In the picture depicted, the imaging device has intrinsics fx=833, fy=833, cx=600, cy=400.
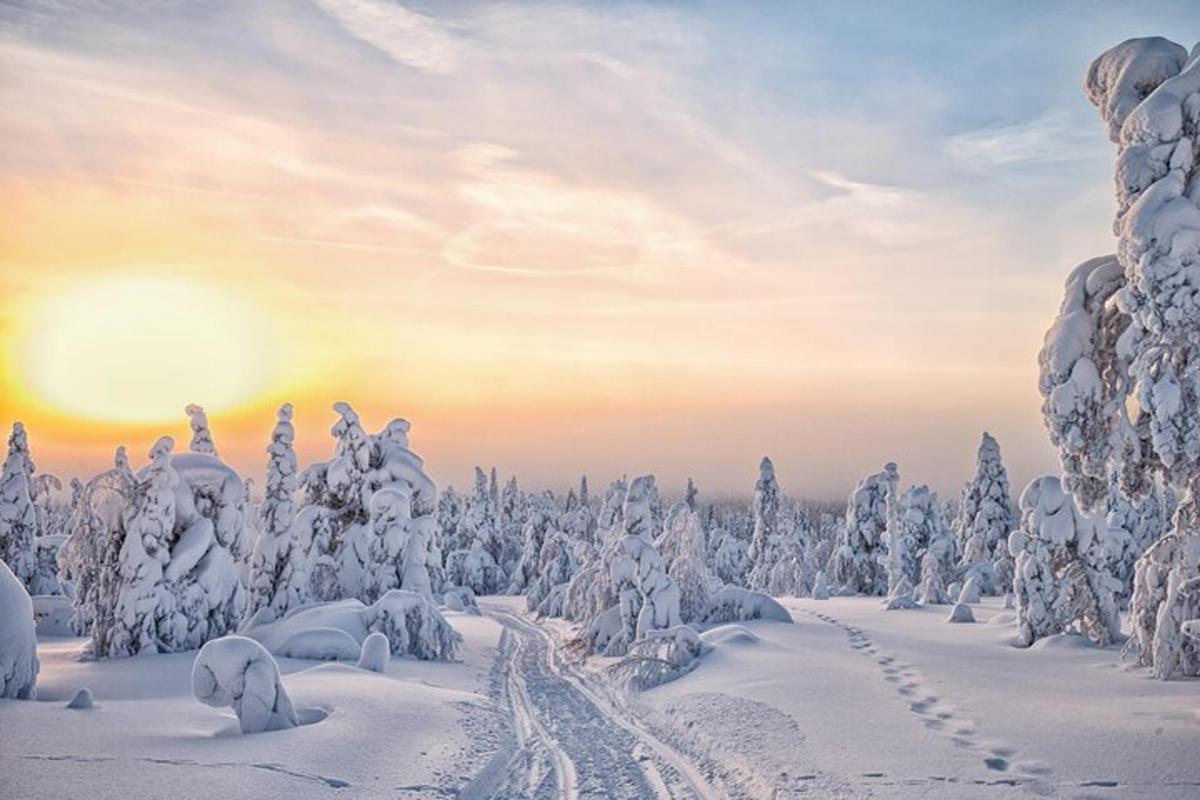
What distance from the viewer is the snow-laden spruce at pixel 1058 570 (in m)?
20.3

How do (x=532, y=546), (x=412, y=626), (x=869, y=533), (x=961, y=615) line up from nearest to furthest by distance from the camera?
(x=412, y=626)
(x=961, y=615)
(x=869, y=533)
(x=532, y=546)

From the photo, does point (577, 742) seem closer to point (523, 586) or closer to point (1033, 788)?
point (1033, 788)

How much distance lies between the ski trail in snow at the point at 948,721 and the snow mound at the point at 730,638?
259 centimetres

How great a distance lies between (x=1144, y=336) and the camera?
44.0 ft

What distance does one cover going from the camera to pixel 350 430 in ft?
109

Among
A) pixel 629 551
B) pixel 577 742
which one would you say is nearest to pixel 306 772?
pixel 577 742

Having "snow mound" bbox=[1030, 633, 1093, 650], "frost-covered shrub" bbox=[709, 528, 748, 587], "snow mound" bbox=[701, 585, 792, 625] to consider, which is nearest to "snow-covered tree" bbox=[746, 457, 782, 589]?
"frost-covered shrub" bbox=[709, 528, 748, 587]

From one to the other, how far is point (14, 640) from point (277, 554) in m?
18.4

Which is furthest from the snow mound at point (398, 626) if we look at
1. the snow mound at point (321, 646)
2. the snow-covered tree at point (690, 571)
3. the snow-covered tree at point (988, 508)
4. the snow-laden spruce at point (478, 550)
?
the snow-laden spruce at point (478, 550)

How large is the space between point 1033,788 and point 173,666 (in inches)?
736

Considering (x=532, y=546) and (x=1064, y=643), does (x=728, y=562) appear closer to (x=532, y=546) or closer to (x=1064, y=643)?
(x=532, y=546)

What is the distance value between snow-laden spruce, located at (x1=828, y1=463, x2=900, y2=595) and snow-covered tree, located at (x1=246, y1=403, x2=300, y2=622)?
110ft

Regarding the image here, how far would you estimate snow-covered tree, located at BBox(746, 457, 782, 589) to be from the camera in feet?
212

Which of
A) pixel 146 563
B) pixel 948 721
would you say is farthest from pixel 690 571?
pixel 948 721
